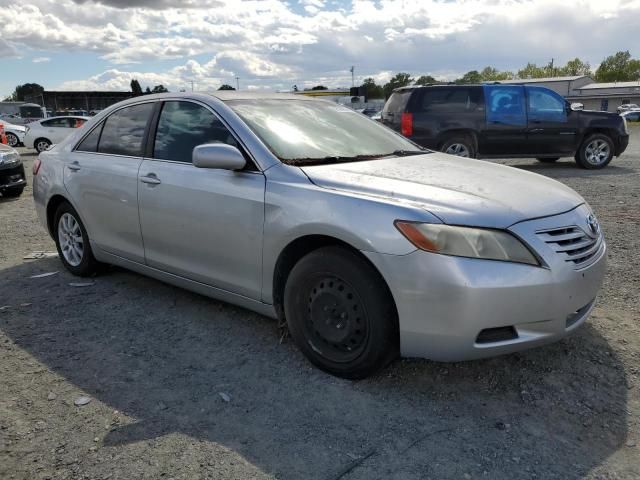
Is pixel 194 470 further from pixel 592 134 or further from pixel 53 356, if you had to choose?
pixel 592 134

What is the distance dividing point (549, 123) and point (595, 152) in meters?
1.39

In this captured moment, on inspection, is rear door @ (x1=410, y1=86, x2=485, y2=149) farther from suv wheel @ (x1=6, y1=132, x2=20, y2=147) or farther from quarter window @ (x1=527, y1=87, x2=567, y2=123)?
suv wheel @ (x1=6, y1=132, x2=20, y2=147)

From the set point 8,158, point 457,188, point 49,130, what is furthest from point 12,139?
point 457,188

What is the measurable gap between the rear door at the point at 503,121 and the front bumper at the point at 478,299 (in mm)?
9185

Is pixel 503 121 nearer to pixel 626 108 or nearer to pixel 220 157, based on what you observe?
pixel 220 157

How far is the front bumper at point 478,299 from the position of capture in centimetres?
263

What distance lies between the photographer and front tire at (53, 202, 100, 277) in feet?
16.1

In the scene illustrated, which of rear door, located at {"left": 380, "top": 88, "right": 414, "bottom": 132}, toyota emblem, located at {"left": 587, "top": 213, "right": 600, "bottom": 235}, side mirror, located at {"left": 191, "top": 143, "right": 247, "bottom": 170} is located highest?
rear door, located at {"left": 380, "top": 88, "right": 414, "bottom": 132}

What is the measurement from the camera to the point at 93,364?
3438 millimetres

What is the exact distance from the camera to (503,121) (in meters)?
11.6

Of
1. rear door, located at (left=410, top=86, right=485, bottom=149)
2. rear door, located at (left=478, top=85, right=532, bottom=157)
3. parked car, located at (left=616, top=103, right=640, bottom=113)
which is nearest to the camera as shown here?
rear door, located at (left=410, top=86, right=485, bottom=149)

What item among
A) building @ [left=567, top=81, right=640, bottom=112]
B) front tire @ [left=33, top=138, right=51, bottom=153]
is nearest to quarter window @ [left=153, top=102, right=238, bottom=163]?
front tire @ [left=33, top=138, right=51, bottom=153]

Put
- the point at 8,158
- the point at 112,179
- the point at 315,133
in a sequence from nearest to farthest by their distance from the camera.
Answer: the point at 315,133
the point at 112,179
the point at 8,158

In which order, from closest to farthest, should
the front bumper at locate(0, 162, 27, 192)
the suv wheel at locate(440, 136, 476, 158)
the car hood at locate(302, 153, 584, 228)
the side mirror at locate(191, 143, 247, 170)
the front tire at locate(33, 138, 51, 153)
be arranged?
the car hood at locate(302, 153, 584, 228) < the side mirror at locate(191, 143, 247, 170) < the front bumper at locate(0, 162, 27, 192) < the suv wheel at locate(440, 136, 476, 158) < the front tire at locate(33, 138, 51, 153)
